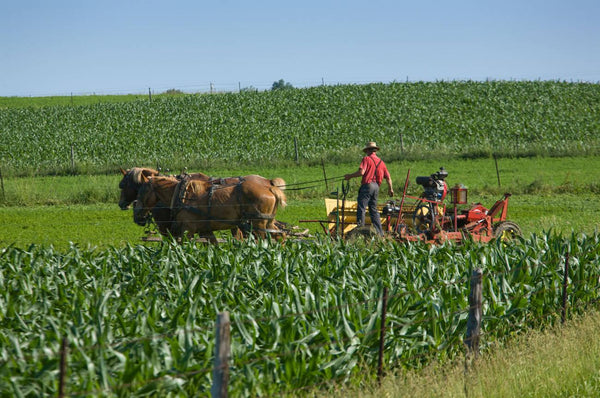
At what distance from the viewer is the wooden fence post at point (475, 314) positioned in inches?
237

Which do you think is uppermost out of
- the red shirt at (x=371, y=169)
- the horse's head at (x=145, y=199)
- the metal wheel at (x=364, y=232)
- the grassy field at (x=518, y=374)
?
the red shirt at (x=371, y=169)

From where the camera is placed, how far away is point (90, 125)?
4131 cm

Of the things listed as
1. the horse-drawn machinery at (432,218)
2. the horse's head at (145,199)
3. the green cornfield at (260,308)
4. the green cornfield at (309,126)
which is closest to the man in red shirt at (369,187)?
the horse-drawn machinery at (432,218)

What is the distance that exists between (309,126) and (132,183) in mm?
26584

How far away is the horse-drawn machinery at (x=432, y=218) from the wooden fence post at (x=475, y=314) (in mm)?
4215

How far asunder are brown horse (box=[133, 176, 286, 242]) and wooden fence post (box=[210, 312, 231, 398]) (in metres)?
7.15

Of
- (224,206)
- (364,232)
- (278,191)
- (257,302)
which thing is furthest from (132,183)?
(257,302)

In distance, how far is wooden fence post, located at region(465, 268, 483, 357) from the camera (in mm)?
6008

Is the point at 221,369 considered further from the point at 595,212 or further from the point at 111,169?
the point at 111,169

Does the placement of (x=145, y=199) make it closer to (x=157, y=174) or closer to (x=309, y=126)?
(x=157, y=174)

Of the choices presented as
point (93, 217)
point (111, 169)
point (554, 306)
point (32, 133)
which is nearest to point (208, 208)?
point (554, 306)

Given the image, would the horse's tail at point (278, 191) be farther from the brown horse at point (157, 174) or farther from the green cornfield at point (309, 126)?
the green cornfield at point (309, 126)

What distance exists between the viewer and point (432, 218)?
433 inches

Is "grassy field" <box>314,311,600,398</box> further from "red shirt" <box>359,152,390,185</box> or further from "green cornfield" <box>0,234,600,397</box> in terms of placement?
"red shirt" <box>359,152,390,185</box>
